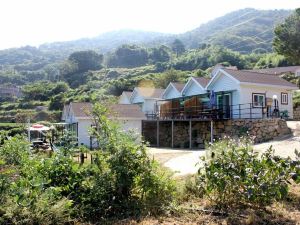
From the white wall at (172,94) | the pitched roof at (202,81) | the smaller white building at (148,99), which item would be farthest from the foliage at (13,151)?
the smaller white building at (148,99)

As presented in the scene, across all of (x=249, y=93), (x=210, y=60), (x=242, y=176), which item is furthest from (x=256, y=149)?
(x=210, y=60)

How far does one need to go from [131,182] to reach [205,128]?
66.1ft

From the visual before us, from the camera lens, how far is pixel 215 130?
25.2 metres

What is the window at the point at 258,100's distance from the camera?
25.0 m

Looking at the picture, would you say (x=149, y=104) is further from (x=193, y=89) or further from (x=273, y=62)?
(x=273, y=62)

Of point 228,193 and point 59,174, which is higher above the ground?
point 59,174

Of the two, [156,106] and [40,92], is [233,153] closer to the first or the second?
[156,106]

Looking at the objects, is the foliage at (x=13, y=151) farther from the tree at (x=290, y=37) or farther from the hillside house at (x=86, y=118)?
the tree at (x=290, y=37)

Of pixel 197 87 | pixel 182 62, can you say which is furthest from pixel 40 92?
pixel 197 87

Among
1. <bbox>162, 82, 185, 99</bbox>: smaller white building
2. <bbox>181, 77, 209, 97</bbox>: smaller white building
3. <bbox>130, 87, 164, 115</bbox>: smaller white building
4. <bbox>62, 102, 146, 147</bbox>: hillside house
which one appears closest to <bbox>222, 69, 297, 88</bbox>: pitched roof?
<bbox>181, 77, 209, 97</bbox>: smaller white building

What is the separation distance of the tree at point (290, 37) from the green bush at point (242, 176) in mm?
29060

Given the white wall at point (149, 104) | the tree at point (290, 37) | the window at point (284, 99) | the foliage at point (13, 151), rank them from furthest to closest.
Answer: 1. the white wall at point (149, 104)
2. the tree at point (290, 37)
3. the window at point (284, 99)
4. the foliage at point (13, 151)

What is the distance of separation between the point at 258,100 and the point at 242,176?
1973cm

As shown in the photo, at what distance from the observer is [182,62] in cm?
11625
